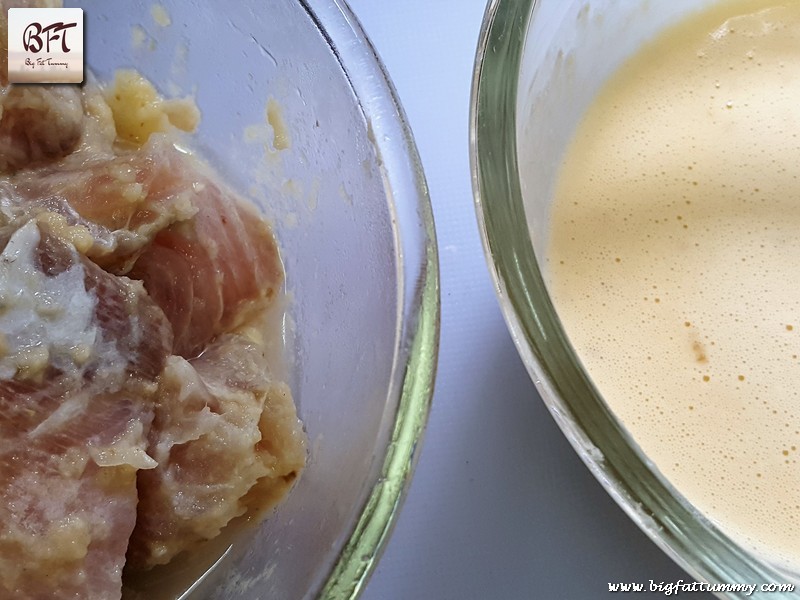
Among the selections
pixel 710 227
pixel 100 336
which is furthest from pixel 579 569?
pixel 100 336

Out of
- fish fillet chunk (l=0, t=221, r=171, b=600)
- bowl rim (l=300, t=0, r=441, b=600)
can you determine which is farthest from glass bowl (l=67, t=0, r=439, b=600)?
fish fillet chunk (l=0, t=221, r=171, b=600)

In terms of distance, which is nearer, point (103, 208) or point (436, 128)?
point (103, 208)

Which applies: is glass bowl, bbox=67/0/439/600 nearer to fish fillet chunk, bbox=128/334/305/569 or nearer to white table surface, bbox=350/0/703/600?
fish fillet chunk, bbox=128/334/305/569

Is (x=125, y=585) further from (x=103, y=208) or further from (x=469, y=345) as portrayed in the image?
(x=469, y=345)

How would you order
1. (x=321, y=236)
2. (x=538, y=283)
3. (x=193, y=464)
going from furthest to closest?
(x=321, y=236), (x=193, y=464), (x=538, y=283)

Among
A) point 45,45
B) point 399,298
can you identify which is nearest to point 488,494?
point 399,298

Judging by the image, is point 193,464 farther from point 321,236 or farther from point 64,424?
point 321,236
